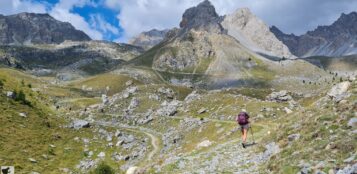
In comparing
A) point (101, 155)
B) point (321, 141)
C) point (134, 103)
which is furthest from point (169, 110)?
point (321, 141)

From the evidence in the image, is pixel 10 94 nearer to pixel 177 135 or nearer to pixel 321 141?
pixel 177 135

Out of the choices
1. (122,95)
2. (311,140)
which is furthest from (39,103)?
(311,140)

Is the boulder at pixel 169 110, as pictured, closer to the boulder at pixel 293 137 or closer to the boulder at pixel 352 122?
the boulder at pixel 293 137

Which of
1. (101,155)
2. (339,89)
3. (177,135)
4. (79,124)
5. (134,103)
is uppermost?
(134,103)

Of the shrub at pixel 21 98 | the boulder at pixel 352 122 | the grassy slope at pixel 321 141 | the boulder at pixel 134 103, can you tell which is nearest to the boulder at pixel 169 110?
the boulder at pixel 134 103

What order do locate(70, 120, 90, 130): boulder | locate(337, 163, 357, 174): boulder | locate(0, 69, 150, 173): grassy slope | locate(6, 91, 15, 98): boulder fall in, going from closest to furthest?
locate(337, 163, 357, 174): boulder, locate(0, 69, 150, 173): grassy slope, locate(6, 91, 15, 98): boulder, locate(70, 120, 90, 130): boulder

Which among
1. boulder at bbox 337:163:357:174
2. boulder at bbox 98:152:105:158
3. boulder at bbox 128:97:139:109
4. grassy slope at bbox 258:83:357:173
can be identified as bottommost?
boulder at bbox 98:152:105:158

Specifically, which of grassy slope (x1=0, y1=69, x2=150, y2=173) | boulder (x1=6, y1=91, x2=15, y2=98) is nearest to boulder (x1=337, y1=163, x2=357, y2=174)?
grassy slope (x1=0, y1=69, x2=150, y2=173)

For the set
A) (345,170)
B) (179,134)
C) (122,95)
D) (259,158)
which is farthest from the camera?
(122,95)

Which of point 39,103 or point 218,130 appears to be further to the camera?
point 39,103

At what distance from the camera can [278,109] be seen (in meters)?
86.5

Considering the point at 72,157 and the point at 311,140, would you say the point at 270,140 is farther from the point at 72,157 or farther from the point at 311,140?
the point at 72,157

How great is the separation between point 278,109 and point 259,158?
60.6m

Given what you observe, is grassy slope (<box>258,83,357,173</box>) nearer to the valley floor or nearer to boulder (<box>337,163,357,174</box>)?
the valley floor
